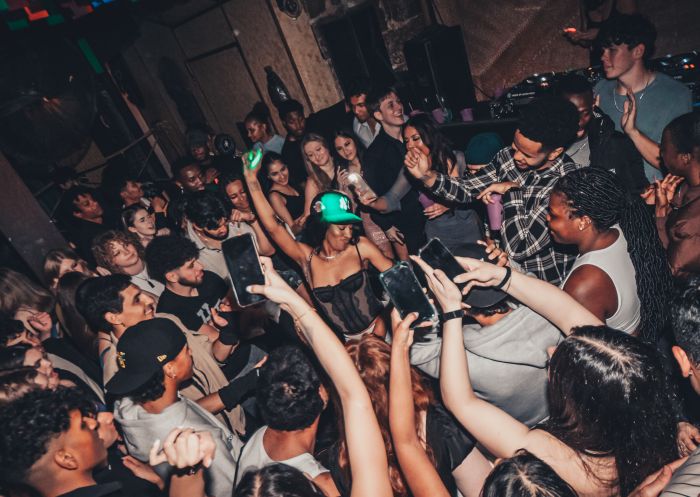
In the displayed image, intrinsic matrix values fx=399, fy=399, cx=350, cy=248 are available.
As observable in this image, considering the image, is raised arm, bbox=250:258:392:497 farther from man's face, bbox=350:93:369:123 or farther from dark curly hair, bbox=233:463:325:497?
man's face, bbox=350:93:369:123

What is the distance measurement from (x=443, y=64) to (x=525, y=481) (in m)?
5.58

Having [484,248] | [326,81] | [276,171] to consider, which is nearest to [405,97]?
[326,81]

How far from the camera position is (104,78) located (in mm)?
7867

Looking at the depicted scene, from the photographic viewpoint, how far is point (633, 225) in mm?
2002

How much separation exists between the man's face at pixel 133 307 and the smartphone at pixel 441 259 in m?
1.70

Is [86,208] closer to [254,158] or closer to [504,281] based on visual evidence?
[254,158]

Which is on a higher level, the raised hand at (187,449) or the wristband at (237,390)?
the raised hand at (187,449)

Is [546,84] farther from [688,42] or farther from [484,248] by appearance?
[484,248]

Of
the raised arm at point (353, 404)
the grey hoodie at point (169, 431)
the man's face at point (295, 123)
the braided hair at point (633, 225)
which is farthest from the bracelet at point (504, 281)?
the man's face at point (295, 123)

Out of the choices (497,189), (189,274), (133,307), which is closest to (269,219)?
(189,274)

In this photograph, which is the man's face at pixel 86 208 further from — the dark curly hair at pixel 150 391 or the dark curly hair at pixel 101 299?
the dark curly hair at pixel 150 391

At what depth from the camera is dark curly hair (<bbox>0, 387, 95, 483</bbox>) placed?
4.72 ft

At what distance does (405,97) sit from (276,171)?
119 inches

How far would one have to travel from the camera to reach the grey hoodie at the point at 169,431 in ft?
5.97
